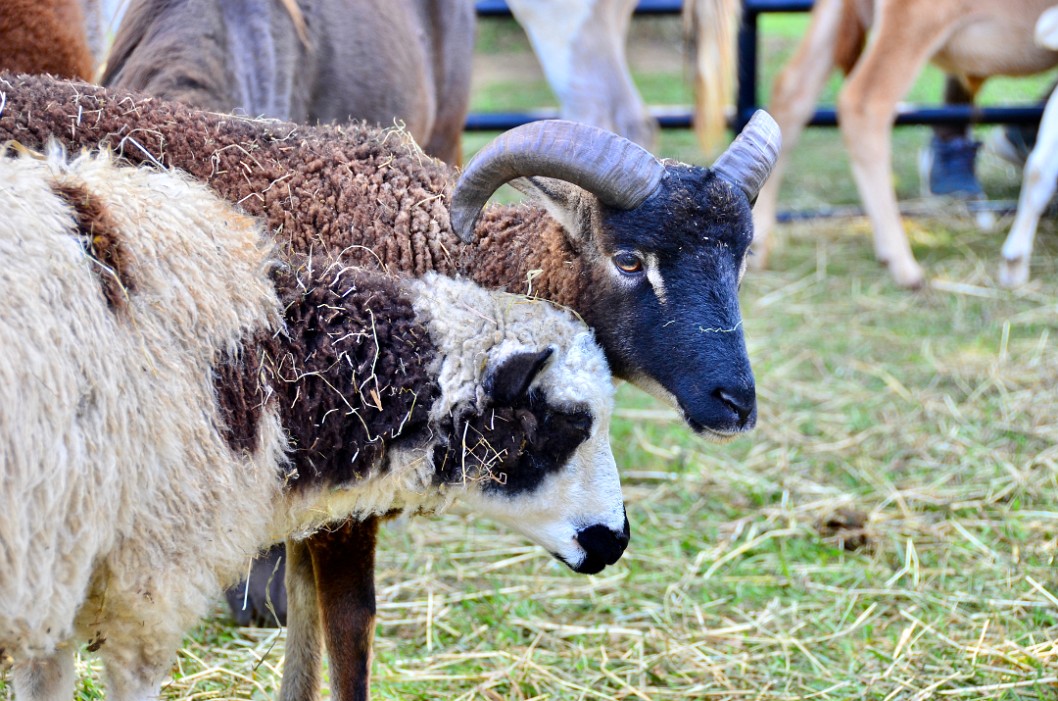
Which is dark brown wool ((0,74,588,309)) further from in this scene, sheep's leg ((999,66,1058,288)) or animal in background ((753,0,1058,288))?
sheep's leg ((999,66,1058,288))

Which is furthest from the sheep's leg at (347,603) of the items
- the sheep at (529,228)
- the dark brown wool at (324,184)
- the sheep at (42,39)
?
the sheep at (42,39)

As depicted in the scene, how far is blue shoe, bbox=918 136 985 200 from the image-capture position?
8.58 metres

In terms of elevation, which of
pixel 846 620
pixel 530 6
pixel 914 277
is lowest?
pixel 914 277

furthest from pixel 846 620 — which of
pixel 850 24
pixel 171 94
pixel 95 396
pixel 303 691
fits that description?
pixel 850 24

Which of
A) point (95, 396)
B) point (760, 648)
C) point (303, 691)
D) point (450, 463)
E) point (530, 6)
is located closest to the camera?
point (95, 396)

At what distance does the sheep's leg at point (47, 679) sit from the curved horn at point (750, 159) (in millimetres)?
2025

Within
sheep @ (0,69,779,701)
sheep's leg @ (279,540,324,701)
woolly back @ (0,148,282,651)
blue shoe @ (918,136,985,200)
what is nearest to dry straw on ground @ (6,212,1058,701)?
sheep's leg @ (279,540,324,701)

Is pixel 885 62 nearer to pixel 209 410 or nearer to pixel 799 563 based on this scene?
pixel 799 563

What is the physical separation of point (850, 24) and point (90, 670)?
19.9 feet

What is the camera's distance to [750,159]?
3.13 metres

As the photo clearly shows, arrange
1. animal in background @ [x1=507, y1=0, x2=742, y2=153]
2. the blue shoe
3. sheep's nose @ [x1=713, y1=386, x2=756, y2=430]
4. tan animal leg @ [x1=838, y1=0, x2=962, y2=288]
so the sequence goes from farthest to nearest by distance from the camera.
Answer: the blue shoe, tan animal leg @ [x1=838, y1=0, x2=962, y2=288], animal in background @ [x1=507, y1=0, x2=742, y2=153], sheep's nose @ [x1=713, y1=386, x2=756, y2=430]

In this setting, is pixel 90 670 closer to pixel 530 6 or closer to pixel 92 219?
pixel 92 219

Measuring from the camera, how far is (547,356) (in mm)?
2463

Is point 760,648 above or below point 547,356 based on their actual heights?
below
